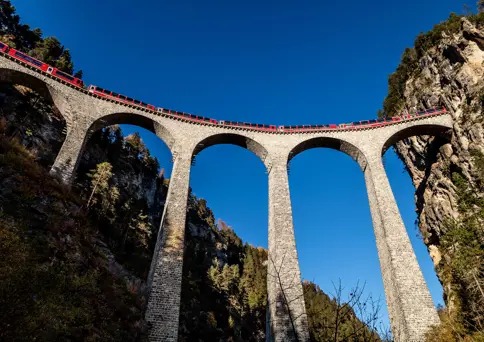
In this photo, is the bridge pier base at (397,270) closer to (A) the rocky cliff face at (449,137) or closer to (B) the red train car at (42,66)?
(A) the rocky cliff face at (449,137)

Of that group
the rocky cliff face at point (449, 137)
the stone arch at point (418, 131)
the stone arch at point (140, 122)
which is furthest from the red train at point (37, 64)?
the rocky cliff face at point (449, 137)

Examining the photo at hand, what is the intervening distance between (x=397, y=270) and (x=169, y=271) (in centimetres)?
1316

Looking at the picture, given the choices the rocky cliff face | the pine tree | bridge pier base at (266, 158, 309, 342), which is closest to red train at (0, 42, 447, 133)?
the rocky cliff face

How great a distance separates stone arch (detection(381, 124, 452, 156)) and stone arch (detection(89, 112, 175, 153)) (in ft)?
54.5

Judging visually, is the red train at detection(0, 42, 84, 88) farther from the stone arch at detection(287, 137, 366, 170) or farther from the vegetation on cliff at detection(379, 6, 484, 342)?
the vegetation on cliff at detection(379, 6, 484, 342)

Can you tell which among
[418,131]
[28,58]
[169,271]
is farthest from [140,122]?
[418,131]

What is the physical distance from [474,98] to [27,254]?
27598mm

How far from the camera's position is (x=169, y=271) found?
703 inches

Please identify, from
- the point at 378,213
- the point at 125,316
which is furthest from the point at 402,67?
the point at 125,316

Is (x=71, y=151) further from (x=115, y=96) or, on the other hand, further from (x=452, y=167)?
(x=452, y=167)

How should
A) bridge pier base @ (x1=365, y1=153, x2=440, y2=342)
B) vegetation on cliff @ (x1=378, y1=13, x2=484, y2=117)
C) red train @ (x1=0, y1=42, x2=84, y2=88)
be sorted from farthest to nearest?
1. vegetation on cliff @ (x1=378, y1=13, x2=484, y2=117)
2. red train @ (x1=0, y1=42, x2=84, y2=88)
3. bridge pier base @ (x1=365, y1=153, x2=440, y2=342)

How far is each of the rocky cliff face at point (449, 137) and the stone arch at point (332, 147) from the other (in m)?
6.50

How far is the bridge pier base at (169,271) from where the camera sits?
16.1 m

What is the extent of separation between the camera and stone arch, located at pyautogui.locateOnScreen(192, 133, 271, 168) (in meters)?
26.4
